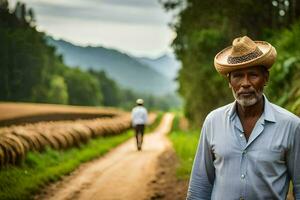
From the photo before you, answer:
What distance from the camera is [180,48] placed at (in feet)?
111

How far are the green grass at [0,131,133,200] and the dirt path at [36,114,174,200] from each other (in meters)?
0.23

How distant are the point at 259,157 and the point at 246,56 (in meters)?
0.67

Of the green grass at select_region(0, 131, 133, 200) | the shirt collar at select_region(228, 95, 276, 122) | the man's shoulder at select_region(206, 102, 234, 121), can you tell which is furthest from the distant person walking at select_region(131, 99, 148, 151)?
the shirt collar at select_region(228, 95, 276, 122)

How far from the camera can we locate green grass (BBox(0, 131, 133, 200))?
10554 mm

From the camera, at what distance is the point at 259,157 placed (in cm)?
375

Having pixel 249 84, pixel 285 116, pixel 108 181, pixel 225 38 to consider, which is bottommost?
pixel 108 181

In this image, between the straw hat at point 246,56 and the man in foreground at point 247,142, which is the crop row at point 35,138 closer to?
the man in foreground at point 247,142

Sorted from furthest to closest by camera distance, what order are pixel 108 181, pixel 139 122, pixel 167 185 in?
pixel 139 122 < pixel 108 181 < pixel 167 185

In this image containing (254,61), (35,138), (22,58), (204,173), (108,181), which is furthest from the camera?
(22,58)

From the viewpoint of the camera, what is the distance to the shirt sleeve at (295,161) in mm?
3766

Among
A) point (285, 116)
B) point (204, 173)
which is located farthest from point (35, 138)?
point (285, 116)

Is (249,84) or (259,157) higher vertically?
(249,84)

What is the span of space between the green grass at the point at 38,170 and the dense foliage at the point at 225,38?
4.95 meters

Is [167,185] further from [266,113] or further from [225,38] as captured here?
[225,38]
